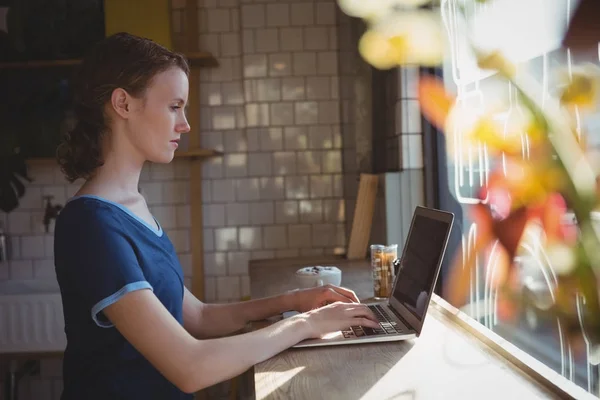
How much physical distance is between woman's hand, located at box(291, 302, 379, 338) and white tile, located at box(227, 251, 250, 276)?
1897 mm

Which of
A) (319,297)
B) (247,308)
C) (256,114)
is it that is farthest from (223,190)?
(319,297)

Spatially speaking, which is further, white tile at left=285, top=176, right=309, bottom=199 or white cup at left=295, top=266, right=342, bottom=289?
white tile at left=285, top=176, right=309, bottom=199

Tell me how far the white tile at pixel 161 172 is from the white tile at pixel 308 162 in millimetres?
702

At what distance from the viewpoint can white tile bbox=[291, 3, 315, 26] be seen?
3.15m

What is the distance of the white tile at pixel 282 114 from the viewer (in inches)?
124

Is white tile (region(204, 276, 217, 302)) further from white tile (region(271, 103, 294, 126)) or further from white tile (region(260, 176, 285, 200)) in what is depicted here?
white tile (region(271, 103, 294, 126))

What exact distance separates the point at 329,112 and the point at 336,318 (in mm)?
2029

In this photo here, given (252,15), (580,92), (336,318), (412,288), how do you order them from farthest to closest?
1. (252,15)
2. (412,288)
3. (336,318)
4. (580,92)

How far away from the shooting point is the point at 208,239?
318 cm

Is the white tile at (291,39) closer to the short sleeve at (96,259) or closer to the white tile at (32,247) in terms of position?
the white tile at (32,247)

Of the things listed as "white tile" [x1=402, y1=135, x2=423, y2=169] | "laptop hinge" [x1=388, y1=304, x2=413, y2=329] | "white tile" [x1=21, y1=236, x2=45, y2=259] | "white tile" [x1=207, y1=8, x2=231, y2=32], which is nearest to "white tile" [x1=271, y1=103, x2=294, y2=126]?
"white tile" [x1=207, y1=8, x2=231, y2=32]

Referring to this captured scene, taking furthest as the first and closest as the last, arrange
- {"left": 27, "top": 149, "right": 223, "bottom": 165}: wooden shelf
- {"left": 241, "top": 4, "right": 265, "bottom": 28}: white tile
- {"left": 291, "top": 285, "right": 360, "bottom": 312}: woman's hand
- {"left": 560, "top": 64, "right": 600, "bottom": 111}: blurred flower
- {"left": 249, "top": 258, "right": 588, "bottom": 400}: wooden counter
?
{"left": 241, "top": 4, "right": 265, "bottom": 28}: white tile → {"left": 27, "top": 149, "right": 223, "bottom": 165}: wooden shelf → {"left": 291, "top": 285, "right": 360, "bottom": 312}: woman's hand → {"left": 249, "top": 258, "right": 588, "bottom": 400}: wooden counter → {"left": 560, "top": 64, "right": 600, "bottom": 111}: blurred flower

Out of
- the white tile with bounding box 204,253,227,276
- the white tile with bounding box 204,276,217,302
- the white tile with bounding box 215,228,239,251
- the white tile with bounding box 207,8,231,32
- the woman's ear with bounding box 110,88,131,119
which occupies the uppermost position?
the white tile with bounding box 207,8,231,32

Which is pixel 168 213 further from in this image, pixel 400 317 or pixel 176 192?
pixel 400 317
